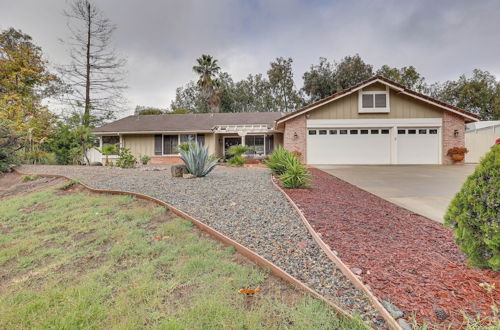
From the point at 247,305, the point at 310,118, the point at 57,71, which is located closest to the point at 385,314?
the point at 247,305

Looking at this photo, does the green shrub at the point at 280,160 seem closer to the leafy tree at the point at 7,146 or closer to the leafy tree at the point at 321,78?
the leafy tree at the point at 7,146

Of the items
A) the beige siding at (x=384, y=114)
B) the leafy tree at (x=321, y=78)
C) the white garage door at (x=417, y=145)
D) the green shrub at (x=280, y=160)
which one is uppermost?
the leafy tree at (x=321, y=78)

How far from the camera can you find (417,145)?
1315cm

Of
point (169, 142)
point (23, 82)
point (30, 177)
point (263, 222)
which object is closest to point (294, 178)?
point (263, 222)

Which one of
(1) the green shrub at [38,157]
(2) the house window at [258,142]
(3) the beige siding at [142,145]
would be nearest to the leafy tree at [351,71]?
(2) the house window at [258,142]

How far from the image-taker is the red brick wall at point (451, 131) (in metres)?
12.8

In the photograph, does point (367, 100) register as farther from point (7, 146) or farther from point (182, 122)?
point (7, 146)

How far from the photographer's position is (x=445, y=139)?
1290 cm

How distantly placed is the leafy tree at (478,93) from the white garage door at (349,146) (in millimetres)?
23434

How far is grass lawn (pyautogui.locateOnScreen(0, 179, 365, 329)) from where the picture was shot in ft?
5.73

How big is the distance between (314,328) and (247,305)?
0.56 m

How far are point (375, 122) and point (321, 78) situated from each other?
15.9m

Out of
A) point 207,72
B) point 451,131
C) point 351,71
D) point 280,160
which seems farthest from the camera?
point 207,72

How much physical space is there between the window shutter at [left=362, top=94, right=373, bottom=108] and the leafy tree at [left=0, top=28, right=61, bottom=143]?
18.7 metres
